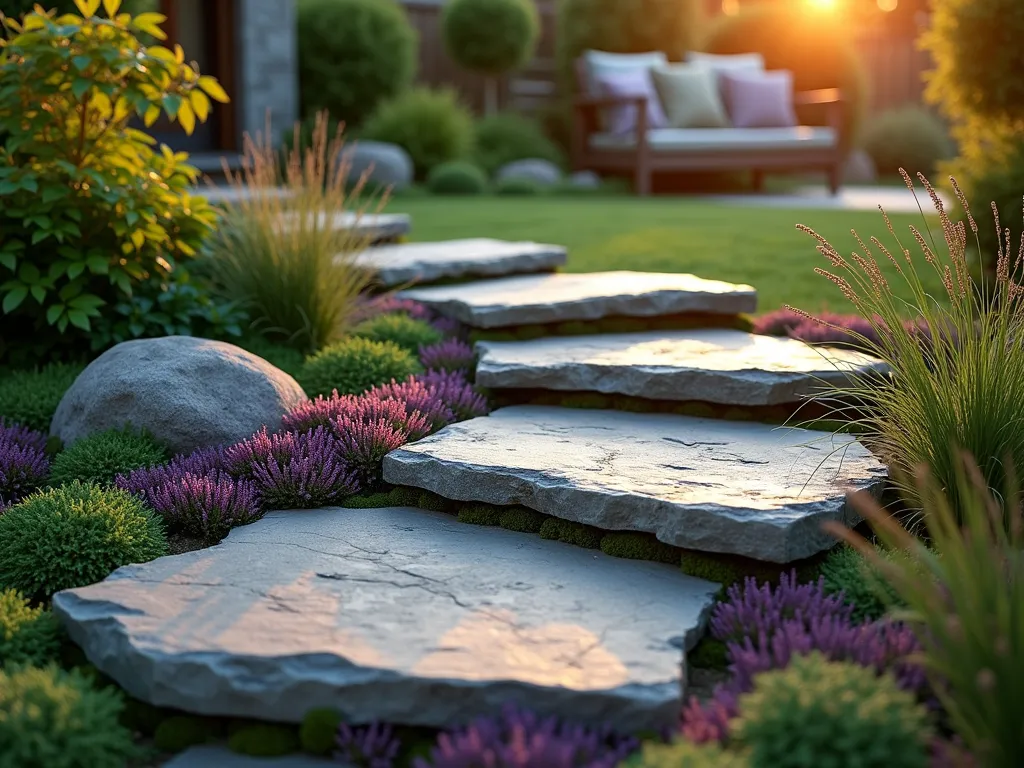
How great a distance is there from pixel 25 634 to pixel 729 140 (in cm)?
1065

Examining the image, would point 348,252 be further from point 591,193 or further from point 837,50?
point 837,50

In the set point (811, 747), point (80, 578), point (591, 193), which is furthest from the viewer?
point (591, 193)

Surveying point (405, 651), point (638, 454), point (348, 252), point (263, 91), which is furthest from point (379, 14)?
point (405, 651)

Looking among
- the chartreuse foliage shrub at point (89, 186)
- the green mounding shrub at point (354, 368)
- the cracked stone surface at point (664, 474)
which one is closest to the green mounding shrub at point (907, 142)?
the green mounding shrub at point (354, 368)

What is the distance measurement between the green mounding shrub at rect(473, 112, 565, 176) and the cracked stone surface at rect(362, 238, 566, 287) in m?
8.62

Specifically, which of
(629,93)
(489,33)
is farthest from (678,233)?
(489,33)

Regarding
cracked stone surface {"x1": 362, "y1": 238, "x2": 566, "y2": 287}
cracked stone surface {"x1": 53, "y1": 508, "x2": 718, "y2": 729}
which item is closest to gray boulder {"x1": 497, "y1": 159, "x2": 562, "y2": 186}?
cracked stone surface {"x1": 362, "y1": 238, "x2": 566, "y2": 287}

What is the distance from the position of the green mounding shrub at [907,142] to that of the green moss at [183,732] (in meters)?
15.1

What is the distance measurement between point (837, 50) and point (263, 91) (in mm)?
8009

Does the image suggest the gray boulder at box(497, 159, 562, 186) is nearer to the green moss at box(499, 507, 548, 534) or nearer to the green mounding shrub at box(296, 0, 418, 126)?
the green mounding shrub at box(296, 0, 418, 126)

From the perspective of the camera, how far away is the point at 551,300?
459 centimetres

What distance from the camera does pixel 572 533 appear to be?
286 centimetres

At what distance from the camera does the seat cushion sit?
38.6ft

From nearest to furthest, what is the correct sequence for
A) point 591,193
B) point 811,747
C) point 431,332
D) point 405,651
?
point 811,747, point 405,651, point 431,332, point 591,193
